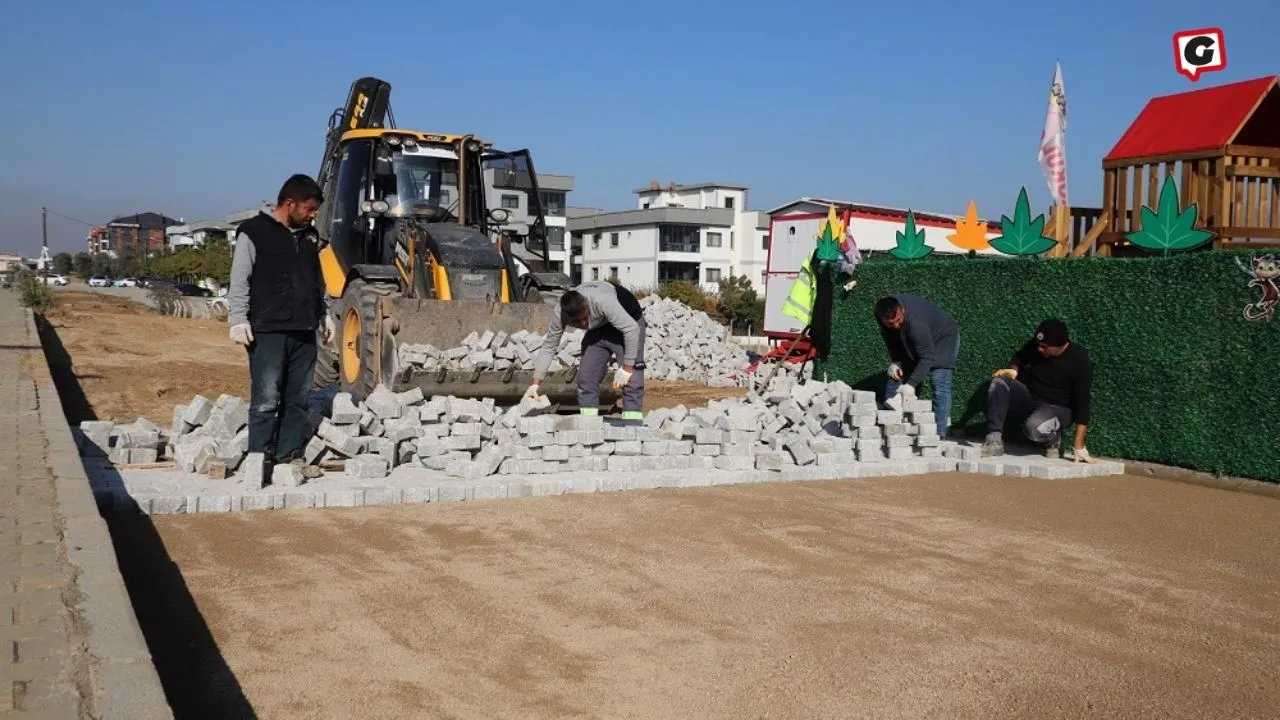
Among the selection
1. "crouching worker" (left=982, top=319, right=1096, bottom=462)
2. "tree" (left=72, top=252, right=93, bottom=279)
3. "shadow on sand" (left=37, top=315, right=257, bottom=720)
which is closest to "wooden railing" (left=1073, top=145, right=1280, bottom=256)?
"crouching worker" (left=982, top=319, right=1096, bottom=462)

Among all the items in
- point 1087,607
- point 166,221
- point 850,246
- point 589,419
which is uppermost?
point 166,221

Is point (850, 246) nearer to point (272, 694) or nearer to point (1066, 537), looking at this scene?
point (1066, 537)

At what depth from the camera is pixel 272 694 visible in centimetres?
361

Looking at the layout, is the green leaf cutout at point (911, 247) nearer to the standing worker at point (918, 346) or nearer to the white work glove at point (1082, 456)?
the standing worker at point (918, 346)

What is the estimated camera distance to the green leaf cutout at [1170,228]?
352 inches

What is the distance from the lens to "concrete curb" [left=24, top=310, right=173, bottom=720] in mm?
2812

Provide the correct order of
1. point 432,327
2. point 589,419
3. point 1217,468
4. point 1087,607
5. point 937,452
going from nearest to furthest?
point 1087,607 < point 589,419 < point 1217,468 < point 937,452 < point 432,327

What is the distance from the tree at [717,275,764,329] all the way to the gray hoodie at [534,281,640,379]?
30.5 m

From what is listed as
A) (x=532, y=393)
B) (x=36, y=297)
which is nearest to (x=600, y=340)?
(x=532, y=393)

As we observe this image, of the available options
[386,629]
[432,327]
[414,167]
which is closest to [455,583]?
[386,629]

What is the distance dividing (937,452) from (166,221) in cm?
13161

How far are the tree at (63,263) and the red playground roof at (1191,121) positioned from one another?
11598 cm

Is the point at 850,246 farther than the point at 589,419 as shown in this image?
Yes

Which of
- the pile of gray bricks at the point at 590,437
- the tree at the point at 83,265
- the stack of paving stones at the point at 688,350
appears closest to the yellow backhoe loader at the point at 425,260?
the pile of gray bricks at the point at 590,437
